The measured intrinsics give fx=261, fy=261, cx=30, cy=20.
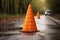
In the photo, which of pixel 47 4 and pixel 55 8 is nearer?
pixel 55 8

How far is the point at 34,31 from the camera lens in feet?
51.6

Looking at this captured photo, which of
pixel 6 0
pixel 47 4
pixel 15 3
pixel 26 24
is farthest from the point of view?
pixel 47 4

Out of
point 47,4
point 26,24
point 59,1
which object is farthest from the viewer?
point 47,4

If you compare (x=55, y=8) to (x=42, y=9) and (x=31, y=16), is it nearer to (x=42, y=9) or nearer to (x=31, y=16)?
(x=42, y=9)

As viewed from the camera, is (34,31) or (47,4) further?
(47,4)

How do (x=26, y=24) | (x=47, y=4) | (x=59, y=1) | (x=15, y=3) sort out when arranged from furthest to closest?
(x=47, y=4) → (x=59, y=1) → (x=15, y=3) → (x=26, y=24)

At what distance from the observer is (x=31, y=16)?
15992 millimetres

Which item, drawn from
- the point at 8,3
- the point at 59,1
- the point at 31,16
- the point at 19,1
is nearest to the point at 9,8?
the point at 8,3

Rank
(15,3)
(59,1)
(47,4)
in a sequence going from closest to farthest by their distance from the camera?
(15,3) → (59,1) → (47,4)

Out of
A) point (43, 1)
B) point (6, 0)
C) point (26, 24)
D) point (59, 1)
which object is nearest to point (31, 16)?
point (26, 24)

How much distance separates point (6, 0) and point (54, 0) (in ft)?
167

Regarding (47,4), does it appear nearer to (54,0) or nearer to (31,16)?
(54,0)

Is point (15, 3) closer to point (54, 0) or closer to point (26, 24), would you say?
point (26, 24)

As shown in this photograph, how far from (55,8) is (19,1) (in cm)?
4038
